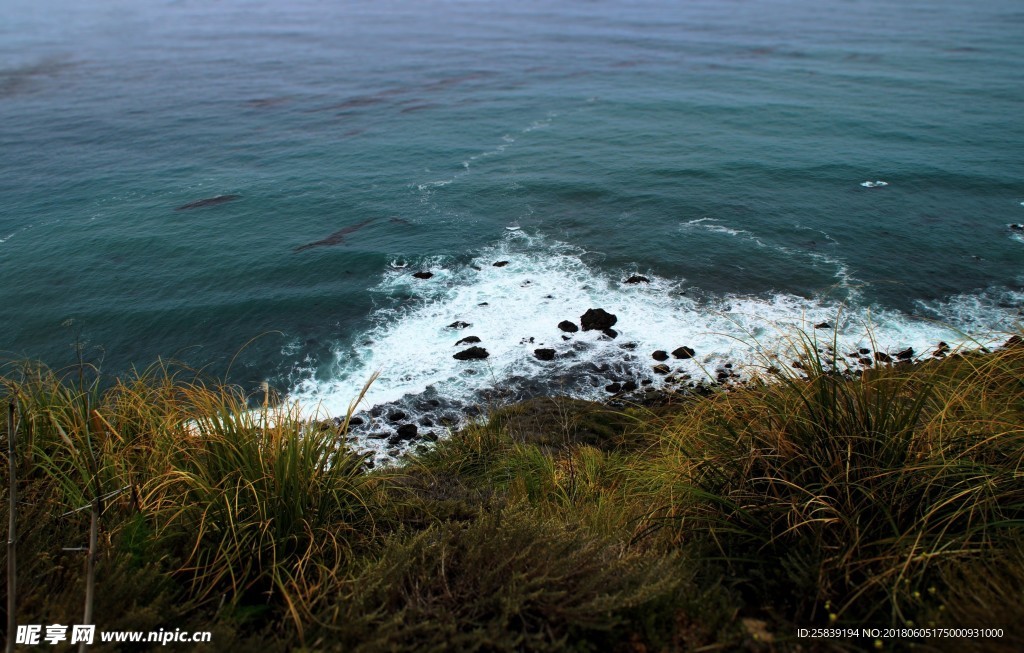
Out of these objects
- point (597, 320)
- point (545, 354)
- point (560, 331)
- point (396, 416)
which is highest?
point (597, 320)

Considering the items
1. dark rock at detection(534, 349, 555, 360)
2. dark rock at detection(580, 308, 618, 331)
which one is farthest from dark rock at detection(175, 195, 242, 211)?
dark rock at detection(580, 308, 618, 331)

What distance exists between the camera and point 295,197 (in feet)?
111

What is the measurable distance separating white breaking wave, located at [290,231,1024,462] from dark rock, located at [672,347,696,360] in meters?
0.21

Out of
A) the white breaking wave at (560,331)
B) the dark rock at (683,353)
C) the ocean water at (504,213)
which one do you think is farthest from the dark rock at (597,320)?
the dark rock at (683,353)

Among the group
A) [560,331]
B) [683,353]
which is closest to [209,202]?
[560,331]

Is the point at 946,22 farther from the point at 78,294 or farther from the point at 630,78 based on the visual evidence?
→ the point at 78,294

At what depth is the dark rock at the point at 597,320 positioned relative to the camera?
22.2 meters

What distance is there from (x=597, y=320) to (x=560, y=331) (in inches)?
53.6

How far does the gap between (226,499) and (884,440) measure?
18.8 ft

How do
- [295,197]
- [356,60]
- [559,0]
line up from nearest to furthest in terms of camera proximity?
[295,197] < [356,60] < [559,0]

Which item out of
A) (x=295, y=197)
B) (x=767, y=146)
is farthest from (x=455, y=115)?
(x=767, y=146)

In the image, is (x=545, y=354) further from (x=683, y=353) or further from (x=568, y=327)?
(x=683, y=353)

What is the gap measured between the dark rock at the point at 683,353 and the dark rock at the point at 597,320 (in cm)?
258

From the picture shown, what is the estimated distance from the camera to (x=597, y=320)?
2236 cm
